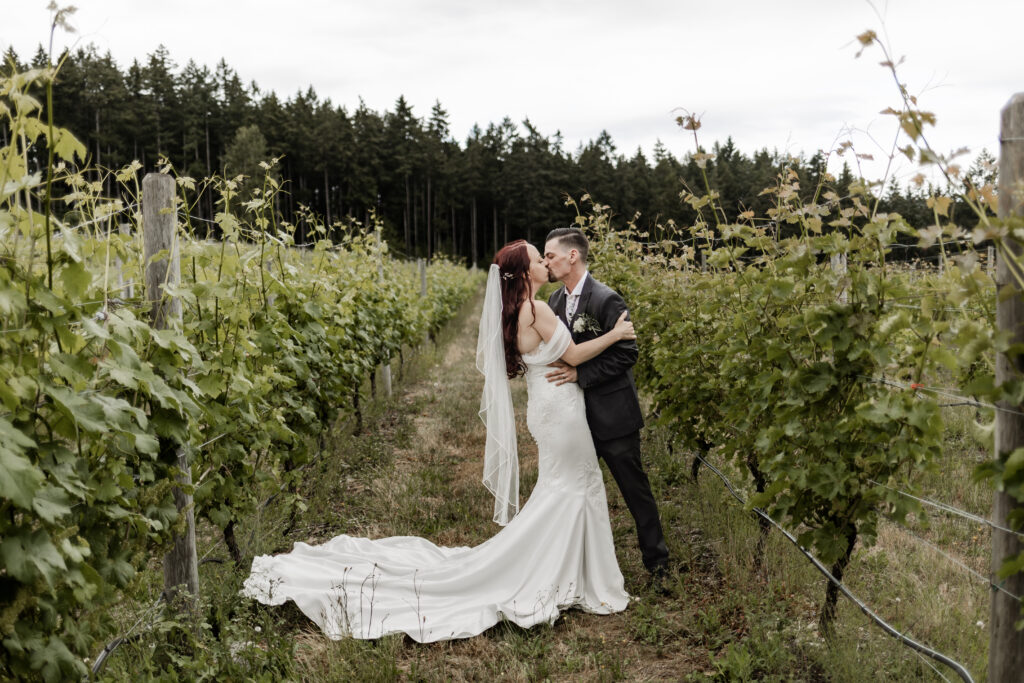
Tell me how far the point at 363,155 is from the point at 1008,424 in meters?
67.6

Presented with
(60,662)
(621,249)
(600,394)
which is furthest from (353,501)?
(621,249)

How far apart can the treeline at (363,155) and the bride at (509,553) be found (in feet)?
148

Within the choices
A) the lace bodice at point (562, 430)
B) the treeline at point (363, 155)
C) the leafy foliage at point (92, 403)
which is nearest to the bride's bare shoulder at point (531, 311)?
the lace bodice at point (562, 430)

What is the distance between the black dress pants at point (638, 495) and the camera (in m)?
4.34

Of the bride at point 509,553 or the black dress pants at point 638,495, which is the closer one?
the bride at point 509,553

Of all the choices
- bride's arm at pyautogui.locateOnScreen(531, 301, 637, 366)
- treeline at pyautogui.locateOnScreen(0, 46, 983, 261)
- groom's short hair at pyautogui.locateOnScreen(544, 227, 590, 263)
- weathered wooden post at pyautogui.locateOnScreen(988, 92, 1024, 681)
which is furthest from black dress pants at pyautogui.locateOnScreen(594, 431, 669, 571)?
treeline at pyautogui.locateOnScreen(0, 46, 983, 261)

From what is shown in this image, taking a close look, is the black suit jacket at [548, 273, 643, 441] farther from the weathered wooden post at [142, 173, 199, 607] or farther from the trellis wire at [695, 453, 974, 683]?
the weathered wooden post at [142, 173, 199, 607]

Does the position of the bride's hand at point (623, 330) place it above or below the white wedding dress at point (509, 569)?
above

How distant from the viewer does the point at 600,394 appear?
176 inches

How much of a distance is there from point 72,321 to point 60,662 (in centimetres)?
97

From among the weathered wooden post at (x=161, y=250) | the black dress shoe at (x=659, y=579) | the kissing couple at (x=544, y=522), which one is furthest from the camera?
the black dress shoe at (x=659, y=579)

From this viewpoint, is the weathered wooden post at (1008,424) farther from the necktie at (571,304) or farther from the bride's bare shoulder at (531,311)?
the necktie at (571,304)

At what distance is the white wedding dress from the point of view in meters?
3.96

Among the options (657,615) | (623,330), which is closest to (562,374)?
(623,330)
